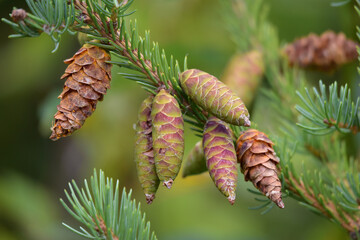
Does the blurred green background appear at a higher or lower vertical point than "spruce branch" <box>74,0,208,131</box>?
lower

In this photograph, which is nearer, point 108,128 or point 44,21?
point 44,21

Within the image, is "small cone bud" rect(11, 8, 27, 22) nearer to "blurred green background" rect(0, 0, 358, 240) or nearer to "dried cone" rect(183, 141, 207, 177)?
"dried cone" rect(183, 141, 207, 177)

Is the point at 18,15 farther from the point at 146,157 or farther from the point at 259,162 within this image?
the point at 259,162

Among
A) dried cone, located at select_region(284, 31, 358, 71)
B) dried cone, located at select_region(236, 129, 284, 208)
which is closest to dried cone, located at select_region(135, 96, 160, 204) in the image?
dried cone, located at select_region(236, 129, 284, 208)

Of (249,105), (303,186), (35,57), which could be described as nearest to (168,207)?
(35,57)

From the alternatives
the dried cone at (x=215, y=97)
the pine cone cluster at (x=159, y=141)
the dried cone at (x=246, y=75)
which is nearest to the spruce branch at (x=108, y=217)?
the pine cone cluster at (x=159, y=141)

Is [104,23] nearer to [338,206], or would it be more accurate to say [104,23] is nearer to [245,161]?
[245,161]
